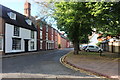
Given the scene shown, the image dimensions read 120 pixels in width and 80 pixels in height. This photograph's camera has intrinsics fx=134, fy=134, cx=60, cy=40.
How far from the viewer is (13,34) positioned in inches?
950

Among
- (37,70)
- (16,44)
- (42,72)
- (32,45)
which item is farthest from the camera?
(32,45)

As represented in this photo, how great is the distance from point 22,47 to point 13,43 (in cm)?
305

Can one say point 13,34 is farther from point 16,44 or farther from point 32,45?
point 32,45

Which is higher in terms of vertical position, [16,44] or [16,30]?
[16,30]

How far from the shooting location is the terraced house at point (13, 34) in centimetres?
2167

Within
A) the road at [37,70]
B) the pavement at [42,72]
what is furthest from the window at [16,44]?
the pavement at [42,72]

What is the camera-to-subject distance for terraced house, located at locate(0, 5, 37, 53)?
71.1ft

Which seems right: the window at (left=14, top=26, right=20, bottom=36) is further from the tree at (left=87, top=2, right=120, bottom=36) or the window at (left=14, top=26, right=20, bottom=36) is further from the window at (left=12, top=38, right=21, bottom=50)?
the tree at (left=87, top=2, right=120, bottom=36)

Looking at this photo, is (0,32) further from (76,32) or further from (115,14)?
(115,14)

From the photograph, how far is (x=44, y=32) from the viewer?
40156 mm

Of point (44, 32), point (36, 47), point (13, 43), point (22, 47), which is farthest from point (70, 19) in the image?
point (44, 32)

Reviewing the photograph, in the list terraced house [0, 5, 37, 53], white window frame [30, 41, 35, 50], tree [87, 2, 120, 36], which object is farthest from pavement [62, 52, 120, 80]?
white window frame [30, 41, 35, 50]

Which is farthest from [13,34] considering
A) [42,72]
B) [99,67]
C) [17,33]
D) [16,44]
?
[99,67]

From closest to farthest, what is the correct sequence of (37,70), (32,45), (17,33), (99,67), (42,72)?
(42,72), (37,70), (99,67), (17,33), (32,45)
